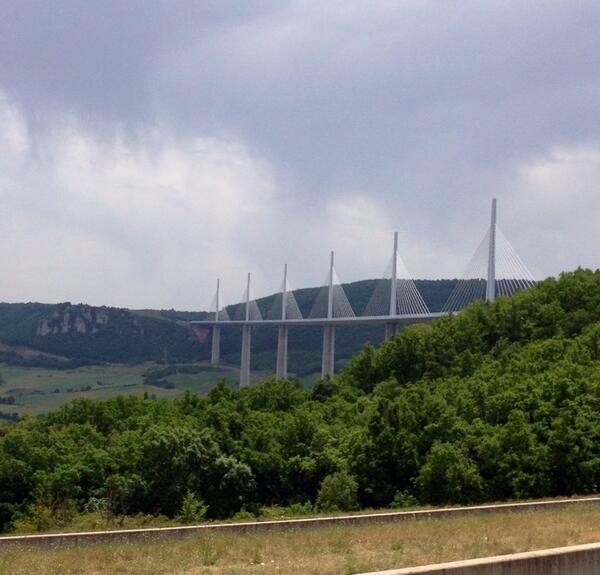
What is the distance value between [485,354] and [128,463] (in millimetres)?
31618

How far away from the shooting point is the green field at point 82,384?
152750 mm

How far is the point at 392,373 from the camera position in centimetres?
6638

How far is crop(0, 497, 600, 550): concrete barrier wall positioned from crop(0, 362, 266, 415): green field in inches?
4927

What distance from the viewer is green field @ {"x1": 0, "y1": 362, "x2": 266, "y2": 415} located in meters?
153

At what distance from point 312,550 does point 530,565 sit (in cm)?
370

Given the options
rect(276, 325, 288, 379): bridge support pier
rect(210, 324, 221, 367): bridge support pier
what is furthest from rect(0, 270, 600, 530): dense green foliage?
rect(210, 324, 221, 367): bridge support pier

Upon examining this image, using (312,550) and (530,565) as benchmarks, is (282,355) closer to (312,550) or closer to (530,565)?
(312,550)

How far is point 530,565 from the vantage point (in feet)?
32.2

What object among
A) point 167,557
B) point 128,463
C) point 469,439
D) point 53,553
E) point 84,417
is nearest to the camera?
point 167,557

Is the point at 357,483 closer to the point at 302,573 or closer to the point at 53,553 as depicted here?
the point at 53,553

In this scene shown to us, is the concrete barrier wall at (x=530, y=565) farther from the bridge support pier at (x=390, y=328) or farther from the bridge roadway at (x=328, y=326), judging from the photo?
the bridge support pier at (x=390, y=328)

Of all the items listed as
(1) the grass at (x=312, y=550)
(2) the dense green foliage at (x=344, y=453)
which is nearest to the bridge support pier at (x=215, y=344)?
(2) the dense green foliage at (x=344, y=453)

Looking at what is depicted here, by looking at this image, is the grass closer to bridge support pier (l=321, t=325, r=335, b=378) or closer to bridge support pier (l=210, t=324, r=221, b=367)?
bridge support pier (l=321, t=325, r=335, b=378)

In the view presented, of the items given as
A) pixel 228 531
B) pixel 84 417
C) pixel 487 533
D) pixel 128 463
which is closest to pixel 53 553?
pixel 228 531
